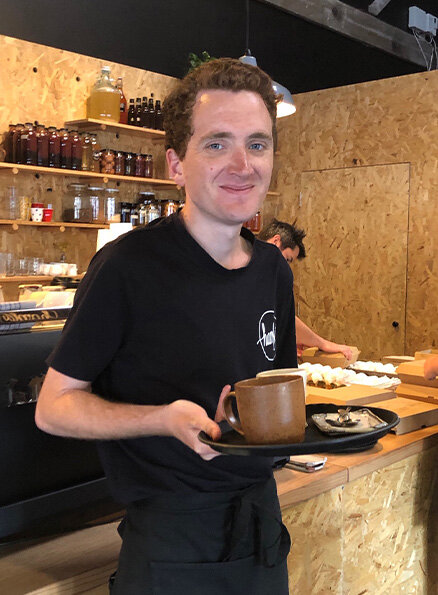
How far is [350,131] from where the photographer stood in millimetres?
6184

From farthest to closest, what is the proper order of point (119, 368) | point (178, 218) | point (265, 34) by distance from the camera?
point (265, 34), point (178, 218), point (119, 368)

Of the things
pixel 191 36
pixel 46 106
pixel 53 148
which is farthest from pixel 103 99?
pixel 191 36

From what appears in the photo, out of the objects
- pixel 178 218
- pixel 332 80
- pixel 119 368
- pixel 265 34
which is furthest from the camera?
pixel 332 80

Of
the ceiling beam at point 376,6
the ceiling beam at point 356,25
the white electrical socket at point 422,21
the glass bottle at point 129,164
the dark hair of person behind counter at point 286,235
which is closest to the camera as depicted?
the dark hair of person behind counter at point 286,235

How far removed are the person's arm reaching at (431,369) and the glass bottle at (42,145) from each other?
10.3 feet

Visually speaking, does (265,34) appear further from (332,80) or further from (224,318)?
(224,318)

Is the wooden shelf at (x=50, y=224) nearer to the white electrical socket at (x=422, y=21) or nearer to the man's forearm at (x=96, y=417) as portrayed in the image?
the man's forearm at (x=96, y=417)

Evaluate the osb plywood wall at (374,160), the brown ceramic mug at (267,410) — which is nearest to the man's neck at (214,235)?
the brown ceramic mug at (267,410)

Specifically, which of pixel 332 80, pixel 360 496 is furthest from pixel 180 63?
pixel 360 496

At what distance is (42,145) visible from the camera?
4.73 m

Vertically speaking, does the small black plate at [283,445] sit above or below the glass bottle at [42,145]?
below

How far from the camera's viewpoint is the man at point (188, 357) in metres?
1.19

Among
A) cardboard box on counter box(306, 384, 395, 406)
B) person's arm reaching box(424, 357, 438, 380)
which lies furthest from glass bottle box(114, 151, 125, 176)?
person's arm reaching box(424, 357, 438, 380)

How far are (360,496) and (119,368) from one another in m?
1.10
